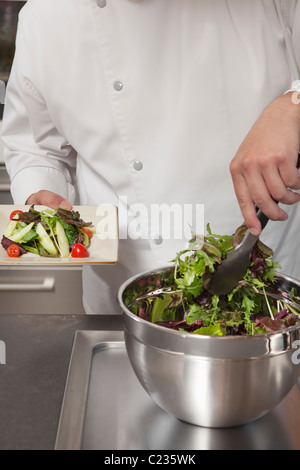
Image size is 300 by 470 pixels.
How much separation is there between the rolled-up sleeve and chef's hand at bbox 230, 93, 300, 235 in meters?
0.67

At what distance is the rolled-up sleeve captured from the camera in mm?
1360

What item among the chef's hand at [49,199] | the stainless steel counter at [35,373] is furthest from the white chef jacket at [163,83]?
the stainless steel counter at [35,373]

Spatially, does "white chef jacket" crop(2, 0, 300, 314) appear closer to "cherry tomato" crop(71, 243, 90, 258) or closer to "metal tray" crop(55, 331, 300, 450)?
"cherry tomato" crop(71, 243, 90, 258)

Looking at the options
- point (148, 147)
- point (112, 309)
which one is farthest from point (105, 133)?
point (112, 309)

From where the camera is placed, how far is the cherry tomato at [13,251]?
1.21m

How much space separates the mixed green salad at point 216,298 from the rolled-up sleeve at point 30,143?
0.64 m

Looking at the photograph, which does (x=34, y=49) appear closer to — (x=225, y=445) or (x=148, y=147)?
(x=148, y=147)

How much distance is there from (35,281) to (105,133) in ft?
4.24

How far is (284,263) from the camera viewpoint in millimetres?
1372

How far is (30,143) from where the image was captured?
4.83 ft

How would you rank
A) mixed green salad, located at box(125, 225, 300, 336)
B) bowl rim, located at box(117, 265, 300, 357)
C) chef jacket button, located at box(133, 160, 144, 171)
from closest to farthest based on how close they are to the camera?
1. bowl rim, located at box(117, 265, 300, 357)
2. mixed green salad, located at box(125, 225, 300, 336)
3. chef jacket button, located at box(133, 160, 144, 171)
